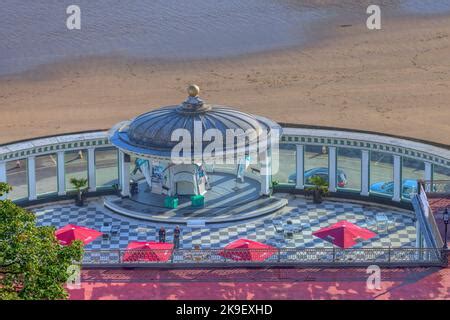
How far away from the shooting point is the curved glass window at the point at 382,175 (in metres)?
52.8

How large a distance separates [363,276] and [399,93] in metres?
36.7

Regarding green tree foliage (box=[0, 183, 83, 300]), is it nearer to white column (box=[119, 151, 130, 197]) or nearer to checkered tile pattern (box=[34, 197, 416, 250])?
checkered tile pattern (box=[34, 197, 416, 250])

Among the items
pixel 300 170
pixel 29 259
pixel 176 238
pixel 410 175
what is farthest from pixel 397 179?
pixel 29 259

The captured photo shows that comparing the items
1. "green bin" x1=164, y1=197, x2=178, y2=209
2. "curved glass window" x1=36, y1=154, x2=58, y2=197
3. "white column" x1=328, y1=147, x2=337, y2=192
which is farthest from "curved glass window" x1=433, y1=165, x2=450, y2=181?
"curved glass window" x1=36, y1=154, x2=58, y2=197

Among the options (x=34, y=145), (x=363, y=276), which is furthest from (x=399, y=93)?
(x=363, y=276)

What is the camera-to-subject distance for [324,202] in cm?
5206

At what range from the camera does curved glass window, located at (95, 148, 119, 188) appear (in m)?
54.1

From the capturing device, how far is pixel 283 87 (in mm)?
74500

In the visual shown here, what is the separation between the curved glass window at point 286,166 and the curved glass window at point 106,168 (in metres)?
7.56

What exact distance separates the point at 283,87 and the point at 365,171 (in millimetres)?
23262

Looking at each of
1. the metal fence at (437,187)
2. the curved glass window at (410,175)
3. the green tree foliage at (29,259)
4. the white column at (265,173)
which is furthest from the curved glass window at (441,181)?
the green tree foliage at (29,259)

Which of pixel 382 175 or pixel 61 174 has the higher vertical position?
pixel 61 174

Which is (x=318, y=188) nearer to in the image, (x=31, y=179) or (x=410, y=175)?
(x=410, y=175)

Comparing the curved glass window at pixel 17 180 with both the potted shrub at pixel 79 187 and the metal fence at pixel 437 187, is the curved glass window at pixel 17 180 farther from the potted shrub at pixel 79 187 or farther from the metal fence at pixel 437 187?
the metal fence at pixel 437 187
